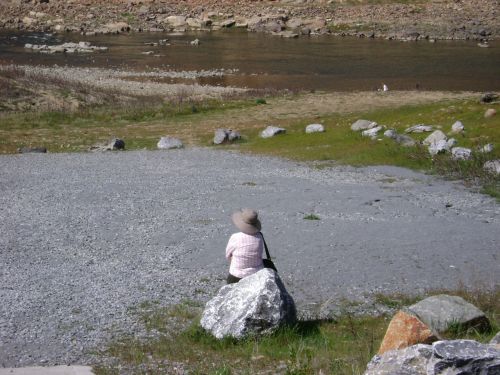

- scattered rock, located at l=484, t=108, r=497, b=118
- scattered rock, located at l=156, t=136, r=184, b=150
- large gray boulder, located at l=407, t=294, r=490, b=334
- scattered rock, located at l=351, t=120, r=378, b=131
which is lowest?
scattered rock, located at l=156, t=136, r=184, b=150

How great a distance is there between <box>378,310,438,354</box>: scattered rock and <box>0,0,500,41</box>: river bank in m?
72.6

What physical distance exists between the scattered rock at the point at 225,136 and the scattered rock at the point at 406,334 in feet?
72.3

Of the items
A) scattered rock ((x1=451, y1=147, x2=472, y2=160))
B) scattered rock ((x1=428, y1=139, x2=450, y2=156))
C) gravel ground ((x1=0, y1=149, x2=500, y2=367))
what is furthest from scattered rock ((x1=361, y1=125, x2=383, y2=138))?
scattered rock ((x1=451, y1=147, x2=472, y2=160))

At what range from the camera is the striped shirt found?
11.5 m

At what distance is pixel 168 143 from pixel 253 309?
66.9ft

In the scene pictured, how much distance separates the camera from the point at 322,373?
8.73m

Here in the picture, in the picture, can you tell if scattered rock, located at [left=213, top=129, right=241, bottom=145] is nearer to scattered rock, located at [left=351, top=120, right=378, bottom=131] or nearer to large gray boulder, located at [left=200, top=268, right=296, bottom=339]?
→ scattered rock, located at [left=351, top=120, right=378, bottom=131]

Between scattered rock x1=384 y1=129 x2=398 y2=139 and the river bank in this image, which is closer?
scattered rock x1=384 y1=129 x2=398 y2=139

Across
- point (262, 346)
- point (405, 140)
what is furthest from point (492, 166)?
point (262, 346)

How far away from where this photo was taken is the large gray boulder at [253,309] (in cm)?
1055

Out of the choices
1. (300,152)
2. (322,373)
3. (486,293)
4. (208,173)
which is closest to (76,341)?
(322,373)

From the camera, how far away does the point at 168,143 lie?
99.5ft

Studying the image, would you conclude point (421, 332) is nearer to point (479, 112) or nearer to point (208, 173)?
point (208, 173)

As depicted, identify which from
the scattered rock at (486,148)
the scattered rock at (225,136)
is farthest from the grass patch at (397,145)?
the scattered rock at (225,136)
